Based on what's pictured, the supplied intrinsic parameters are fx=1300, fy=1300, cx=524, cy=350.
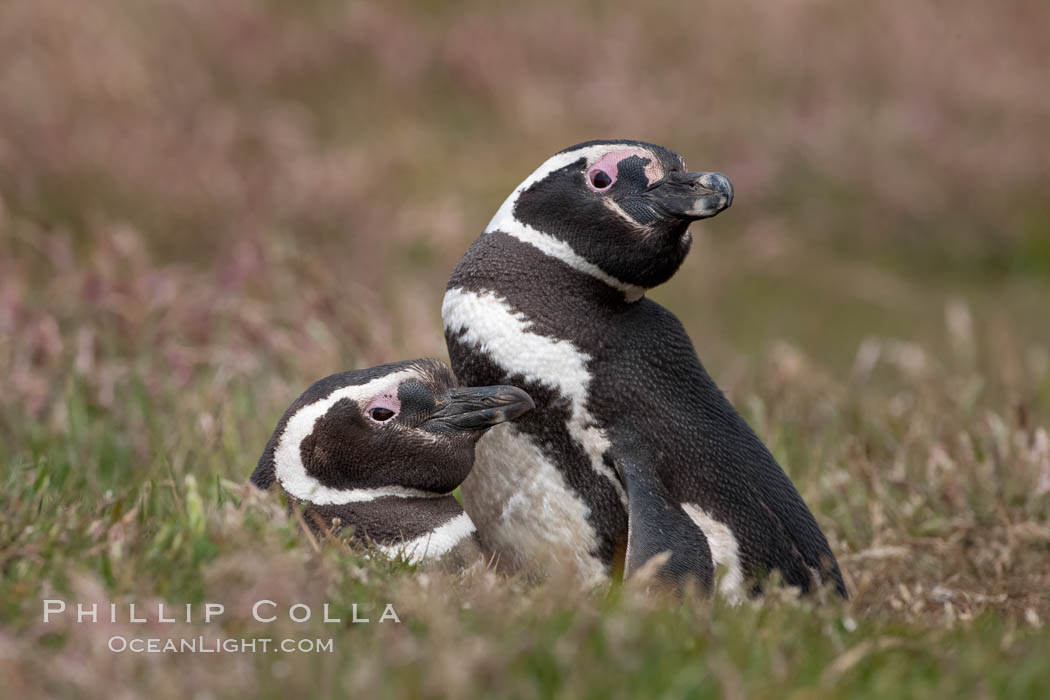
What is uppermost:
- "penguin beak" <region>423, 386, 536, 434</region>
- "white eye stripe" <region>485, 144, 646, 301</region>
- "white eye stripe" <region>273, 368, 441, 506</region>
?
"white eye stripe" <region>485, 144, 646, 301</region>

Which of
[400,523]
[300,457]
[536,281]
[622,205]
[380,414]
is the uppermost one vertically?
[622,205]

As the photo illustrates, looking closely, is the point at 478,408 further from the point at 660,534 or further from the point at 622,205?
the point at 622,205

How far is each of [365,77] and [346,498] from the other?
351 inches

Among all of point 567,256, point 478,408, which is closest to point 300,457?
point 478,408

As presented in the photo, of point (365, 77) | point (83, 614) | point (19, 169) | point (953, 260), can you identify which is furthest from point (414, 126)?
point (83, 614)

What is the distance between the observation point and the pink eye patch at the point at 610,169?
3.54 metres

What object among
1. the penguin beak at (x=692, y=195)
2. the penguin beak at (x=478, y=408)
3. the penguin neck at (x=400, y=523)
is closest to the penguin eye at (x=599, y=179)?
the penguin beak at (x=692, y=195)

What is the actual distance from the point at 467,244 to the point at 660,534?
6227 mm

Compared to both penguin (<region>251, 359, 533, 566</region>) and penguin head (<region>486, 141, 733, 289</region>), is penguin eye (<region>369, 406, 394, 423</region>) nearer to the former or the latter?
penguin (<region>251, 359, 533, 566</region>)

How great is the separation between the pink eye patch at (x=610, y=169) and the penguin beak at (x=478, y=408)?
2.09ft

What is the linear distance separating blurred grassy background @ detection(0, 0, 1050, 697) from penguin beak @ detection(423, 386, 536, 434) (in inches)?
22.8

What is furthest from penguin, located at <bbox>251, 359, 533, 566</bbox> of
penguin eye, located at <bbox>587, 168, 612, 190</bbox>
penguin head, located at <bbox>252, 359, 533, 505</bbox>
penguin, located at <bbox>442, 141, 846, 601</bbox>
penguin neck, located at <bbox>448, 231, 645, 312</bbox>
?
penguin eye, located at <bbox>587, 168, 612, 190</bbox>

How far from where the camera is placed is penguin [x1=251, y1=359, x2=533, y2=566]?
3.38m

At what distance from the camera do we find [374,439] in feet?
11.2
